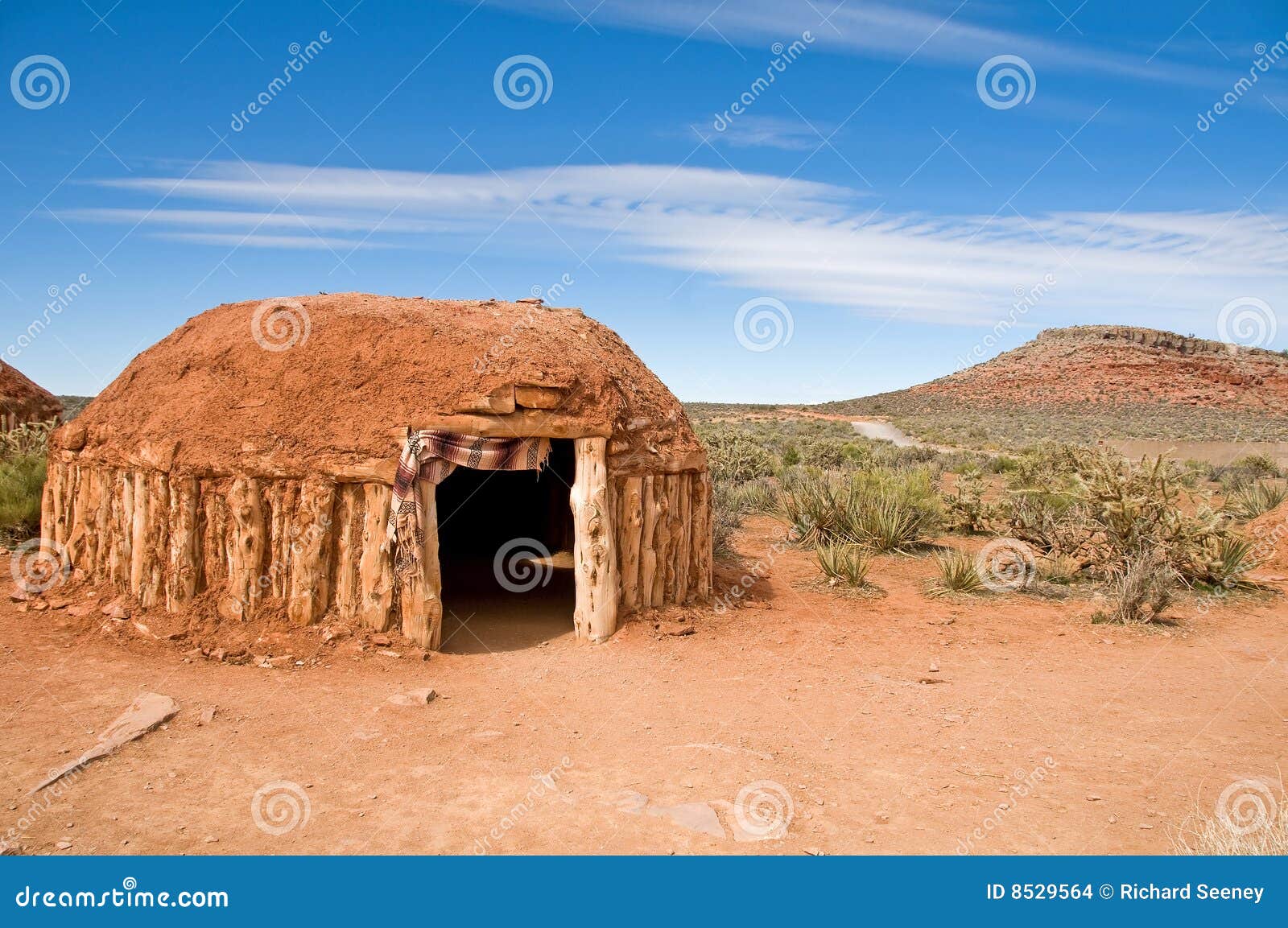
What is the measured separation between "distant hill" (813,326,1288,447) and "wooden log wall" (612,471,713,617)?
81.7ft

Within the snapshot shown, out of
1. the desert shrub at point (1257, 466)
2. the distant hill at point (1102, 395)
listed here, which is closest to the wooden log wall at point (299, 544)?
the desert shrub at point (1257, 466)

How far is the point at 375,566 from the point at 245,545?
3.51 ft

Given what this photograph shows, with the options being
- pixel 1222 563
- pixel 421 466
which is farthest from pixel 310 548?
pixel 1222 563

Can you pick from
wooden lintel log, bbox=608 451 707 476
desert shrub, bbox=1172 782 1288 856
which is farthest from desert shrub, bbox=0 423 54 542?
desert shrub, bbox=1172 782 1288 856

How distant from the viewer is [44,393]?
16.8m

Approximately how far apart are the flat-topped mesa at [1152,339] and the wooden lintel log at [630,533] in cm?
6728

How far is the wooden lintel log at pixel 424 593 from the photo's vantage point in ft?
22.5

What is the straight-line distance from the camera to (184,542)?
698 cm

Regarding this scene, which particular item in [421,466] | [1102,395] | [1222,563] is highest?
[1102,395]

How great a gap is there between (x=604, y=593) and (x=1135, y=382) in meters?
58.1

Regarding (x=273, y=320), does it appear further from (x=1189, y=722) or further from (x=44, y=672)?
(x=1189, y=722)

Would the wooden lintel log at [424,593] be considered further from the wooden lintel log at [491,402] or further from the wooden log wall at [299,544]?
the wooden lintel log at [491,402]

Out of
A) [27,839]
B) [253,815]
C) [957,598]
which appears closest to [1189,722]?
[957,598]

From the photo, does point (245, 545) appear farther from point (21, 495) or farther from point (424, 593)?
point (21, 495)
